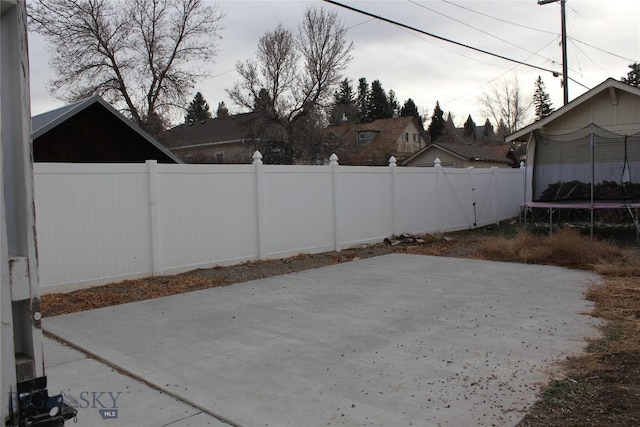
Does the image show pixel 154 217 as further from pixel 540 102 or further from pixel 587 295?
pixel 540 102

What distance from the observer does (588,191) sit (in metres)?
14.9

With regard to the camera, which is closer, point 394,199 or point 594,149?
point 394,199

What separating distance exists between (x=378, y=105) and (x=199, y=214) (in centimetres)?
6470

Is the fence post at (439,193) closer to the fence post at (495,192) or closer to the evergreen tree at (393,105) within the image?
the fence post at (495,192)

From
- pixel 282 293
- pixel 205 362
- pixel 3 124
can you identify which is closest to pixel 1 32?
pixel 3 124

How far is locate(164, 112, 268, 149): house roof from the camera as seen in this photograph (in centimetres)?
3559

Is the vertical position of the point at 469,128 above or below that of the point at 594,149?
above

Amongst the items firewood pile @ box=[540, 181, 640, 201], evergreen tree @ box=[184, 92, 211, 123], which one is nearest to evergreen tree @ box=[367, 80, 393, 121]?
evergreen tree @ box=[184, 92, 211, 123]

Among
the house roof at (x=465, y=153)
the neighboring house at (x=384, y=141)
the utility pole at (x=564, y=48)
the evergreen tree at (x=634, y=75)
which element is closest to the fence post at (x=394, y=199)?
the utility pole at (x=564, y=48)

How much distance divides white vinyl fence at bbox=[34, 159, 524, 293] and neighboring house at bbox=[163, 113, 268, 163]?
75.5ft

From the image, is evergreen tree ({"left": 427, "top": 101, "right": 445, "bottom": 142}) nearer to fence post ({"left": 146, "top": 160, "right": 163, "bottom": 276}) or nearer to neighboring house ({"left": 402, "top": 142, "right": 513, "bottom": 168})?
neighboring house ({"left": 402, "top": 142, "right": 513, "bottom": 168})

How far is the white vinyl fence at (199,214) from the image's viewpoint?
293 inches

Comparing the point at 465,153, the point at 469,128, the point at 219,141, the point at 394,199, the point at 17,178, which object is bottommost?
the point at 394,199

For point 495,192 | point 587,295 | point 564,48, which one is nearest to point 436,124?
point 564,48
